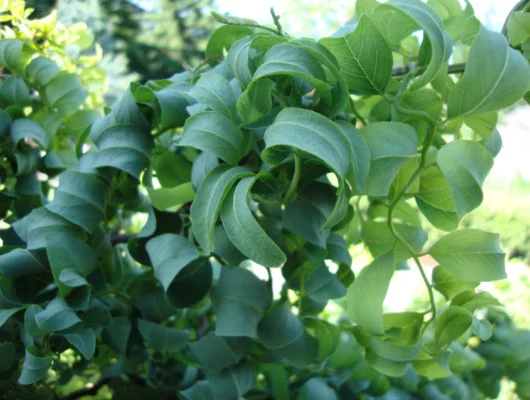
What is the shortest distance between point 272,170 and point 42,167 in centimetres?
20

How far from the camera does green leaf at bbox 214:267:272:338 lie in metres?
0.29

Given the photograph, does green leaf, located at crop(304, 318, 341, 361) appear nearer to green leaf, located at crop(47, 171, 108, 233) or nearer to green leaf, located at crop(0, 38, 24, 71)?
green leaf, located at crop(47, 171, 108, 233)

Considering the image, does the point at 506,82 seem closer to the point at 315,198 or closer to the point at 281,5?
the point at 315,198

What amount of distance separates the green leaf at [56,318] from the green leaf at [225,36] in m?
0.18

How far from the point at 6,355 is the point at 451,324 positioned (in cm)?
24

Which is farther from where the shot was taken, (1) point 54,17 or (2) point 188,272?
(1) point 54,17

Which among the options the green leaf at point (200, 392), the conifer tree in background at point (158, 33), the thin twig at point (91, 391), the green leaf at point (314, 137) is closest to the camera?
the green leaf at point (314, 137)

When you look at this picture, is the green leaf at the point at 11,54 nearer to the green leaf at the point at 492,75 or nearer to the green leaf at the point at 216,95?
the green leaf at the point at 216,95

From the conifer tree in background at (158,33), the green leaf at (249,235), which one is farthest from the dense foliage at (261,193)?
the conifer tree in background at (158,33)

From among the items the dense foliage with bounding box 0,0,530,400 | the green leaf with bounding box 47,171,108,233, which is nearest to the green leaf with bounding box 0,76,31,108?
the dense foliage with bounding box 0,0,530,400

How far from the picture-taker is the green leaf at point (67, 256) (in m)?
0.27

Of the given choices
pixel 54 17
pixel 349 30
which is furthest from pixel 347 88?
pixel 54 17

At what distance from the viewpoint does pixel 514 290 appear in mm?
1445

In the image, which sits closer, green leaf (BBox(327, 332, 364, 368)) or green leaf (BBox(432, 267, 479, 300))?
green leaf (BBox(432, 267, 479, 300))
